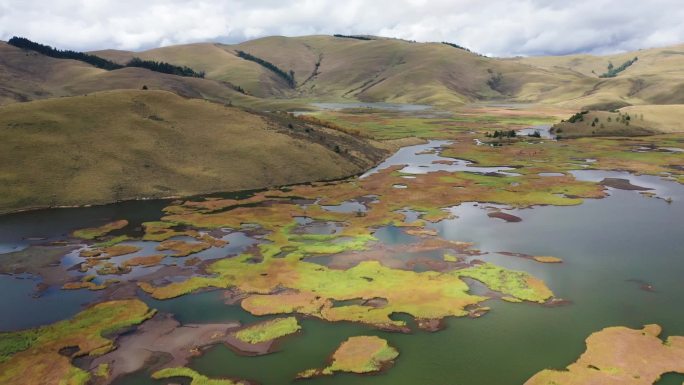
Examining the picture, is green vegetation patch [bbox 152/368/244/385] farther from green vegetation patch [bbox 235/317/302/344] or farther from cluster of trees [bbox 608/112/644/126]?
cluster of trees [bbox 608/112/644/126]

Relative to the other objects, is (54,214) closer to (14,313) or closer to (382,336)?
(14,313)

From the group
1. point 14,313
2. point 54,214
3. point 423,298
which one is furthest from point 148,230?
point 423,298

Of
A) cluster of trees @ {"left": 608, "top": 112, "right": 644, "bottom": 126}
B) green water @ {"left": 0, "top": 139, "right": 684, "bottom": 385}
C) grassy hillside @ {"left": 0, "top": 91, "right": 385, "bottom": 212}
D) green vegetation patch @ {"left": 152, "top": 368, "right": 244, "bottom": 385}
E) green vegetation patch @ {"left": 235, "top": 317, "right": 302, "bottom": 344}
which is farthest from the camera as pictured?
cluster of trees @ {"left": 608, "top": 112, "right": 644, "bottom": 126}

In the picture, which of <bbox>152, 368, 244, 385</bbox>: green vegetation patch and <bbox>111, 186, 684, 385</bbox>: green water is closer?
<bbox>152, 368, 244, 385</bbox>: green vegetation patch

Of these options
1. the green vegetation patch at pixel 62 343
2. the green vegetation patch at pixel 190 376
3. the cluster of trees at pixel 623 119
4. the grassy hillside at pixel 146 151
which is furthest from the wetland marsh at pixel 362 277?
the cluster of trees at pixel 623 119

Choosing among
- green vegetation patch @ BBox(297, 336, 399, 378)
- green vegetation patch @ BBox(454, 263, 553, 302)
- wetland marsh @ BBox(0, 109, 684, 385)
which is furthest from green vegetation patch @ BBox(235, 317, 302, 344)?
green vegetation patch @ BBox(454, 263, 553, 302)

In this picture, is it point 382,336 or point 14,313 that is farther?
point 14,313

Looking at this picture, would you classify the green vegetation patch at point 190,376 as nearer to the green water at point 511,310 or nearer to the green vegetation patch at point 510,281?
the green water at point 511,310

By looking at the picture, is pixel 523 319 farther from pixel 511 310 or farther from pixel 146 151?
pixel 146 151

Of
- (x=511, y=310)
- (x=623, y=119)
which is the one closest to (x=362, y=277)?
(x=511, y=310)
